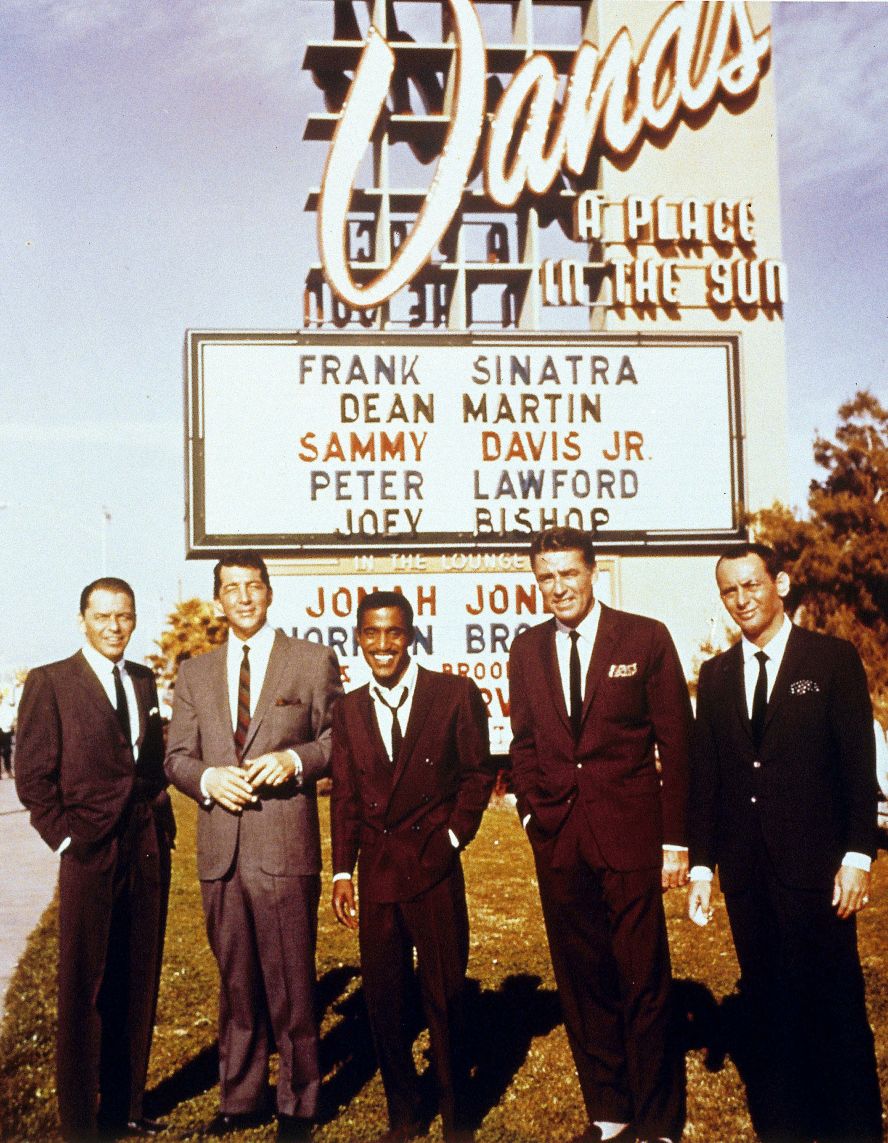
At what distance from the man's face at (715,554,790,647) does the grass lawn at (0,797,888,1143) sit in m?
2.06

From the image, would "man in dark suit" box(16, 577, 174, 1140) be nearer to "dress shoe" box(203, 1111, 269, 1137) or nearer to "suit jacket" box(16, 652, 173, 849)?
"suit jacket" box(16, 652, 173, 849)

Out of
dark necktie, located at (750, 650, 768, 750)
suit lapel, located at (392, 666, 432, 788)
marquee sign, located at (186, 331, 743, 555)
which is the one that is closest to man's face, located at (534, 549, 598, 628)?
suit lapel, located at (392, 666, 432, 788)

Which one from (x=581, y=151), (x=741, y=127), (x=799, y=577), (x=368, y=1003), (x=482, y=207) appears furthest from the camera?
(x=482, y=207)

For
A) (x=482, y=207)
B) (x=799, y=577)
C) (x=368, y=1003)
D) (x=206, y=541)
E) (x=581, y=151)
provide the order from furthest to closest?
(x=482, y=207) → (x=581, y=151) → (x=799, y=577) → (x=206, y=541) → (x=368, y=1003)

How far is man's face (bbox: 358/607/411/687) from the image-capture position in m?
5.27

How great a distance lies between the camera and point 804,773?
4.92 meters

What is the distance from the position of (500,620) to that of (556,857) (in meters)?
4.68

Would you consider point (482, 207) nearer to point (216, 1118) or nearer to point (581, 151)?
point (581, 151)

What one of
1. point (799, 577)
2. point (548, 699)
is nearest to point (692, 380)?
point (799, 577)

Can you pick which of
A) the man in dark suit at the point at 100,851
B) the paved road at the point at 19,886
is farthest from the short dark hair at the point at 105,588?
the paved road at the point at 19,886

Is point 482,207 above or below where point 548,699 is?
above

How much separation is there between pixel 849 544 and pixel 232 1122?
821 centimetres

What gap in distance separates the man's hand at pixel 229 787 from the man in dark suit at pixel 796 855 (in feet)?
5.78

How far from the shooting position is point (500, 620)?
32.6 feet
